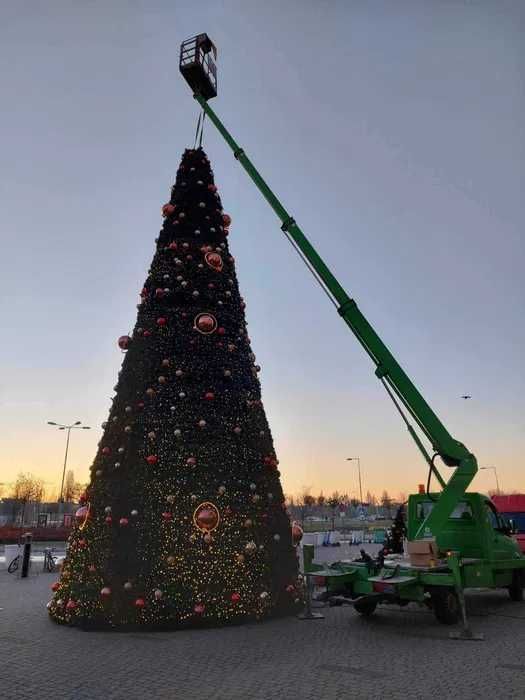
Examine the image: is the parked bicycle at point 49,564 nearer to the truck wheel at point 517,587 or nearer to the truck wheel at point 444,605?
the truck wheel at point 444,605

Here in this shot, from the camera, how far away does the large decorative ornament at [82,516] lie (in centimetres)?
868

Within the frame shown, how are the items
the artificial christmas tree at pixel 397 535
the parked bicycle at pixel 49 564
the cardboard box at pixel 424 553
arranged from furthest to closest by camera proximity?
1. the parked bicycle at pixel 49 564
2. the artificial christmas tree at pixel 397 535
3. the cardboard box at pixel 424 553

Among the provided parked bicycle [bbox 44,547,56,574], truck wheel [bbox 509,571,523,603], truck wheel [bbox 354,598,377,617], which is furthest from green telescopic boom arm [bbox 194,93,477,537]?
parked bicycle [bbox 44,547,56,574]

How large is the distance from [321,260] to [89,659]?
8757 millimetres

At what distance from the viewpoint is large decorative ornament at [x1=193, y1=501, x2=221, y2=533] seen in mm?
8273

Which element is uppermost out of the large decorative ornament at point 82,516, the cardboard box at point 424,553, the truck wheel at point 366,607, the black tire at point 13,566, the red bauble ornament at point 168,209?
the red bauble ornament at point 168,209

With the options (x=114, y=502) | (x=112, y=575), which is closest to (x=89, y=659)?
(x=112, y=575)

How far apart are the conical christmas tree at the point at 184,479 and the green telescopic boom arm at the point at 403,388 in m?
2.14

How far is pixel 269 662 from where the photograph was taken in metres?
6.34

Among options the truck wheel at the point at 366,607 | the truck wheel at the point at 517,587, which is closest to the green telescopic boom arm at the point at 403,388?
the truck wheel at the point at 366,607

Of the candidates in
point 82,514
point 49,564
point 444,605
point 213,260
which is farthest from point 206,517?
point 49,564

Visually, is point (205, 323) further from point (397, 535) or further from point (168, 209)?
point (397, 535)

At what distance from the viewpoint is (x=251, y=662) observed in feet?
20.8

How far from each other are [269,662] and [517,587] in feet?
25.1
